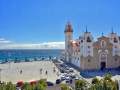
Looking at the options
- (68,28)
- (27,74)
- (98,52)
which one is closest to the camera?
(27,74)

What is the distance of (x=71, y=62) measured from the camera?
5459cm

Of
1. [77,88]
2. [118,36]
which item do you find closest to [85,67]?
[118,36]

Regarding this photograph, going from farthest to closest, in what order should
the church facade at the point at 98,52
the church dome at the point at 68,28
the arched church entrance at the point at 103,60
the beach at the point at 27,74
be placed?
the church dome at the point at 68,28, the arched church entrance at the point at 103,60, the church facade at the point at 98,52, the beach at the point at 27,74

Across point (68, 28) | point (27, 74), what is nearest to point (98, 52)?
point (27, 74)

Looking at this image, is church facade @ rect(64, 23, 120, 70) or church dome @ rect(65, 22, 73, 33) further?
church dome @ rect(65, 22, 73, 33)

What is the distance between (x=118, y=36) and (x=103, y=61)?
6.18 metres

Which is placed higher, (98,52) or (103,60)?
(98,52)

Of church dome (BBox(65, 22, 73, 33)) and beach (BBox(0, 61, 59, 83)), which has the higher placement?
church dome (BBox(65, 22, 73, 33))

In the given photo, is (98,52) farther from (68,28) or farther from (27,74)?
(68,28)

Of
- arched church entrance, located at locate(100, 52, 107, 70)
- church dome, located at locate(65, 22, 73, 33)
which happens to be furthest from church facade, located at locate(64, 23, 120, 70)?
church dome, located at locate(65, 22, 73, 33)

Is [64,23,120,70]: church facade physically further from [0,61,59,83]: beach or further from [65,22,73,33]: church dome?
[65,22,73,33]: church dome

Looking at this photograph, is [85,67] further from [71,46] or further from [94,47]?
[71,46]

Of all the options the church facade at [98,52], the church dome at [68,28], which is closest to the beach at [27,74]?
the church facade at [98,52]

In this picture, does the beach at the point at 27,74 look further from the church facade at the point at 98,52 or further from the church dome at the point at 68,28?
the church dome at the point at 68,28
